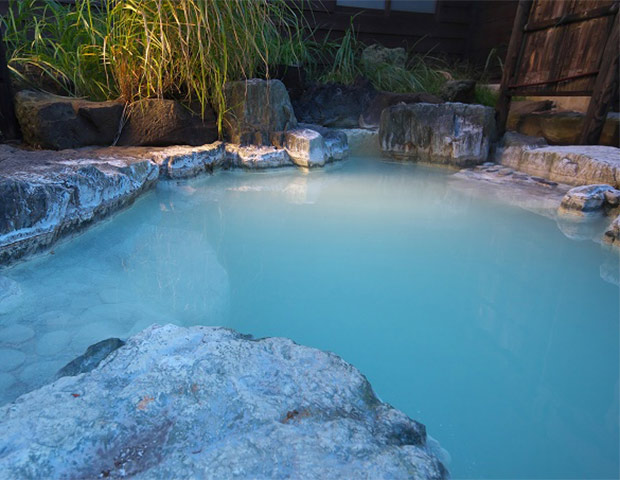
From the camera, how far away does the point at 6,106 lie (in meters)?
2.49

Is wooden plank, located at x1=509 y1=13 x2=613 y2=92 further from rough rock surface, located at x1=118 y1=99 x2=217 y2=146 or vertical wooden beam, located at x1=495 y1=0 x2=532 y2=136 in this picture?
rough rock surface, located at x1=118 y1=99 x2=217 y2=146

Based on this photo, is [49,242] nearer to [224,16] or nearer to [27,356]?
[27,356]

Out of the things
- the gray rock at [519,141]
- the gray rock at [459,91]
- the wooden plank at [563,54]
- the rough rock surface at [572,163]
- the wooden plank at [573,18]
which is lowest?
the rough rock surface at [572,163]

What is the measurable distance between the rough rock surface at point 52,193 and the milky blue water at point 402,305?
8 cm

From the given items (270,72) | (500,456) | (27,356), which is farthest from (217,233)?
(270,72)

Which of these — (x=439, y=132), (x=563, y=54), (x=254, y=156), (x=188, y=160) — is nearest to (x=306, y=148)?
(x=254, y=156)

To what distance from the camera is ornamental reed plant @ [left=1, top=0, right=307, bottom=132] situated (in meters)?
2.63

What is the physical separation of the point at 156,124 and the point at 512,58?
3.31 metres

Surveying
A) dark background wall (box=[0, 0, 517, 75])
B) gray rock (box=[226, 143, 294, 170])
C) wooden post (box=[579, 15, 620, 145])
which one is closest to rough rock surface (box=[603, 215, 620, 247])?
wooden post (box=[579, 15, 620, 145])

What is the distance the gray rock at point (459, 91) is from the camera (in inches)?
175

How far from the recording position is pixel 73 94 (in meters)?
3.08

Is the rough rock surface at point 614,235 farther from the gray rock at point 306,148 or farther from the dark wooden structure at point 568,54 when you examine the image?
the gray rock at point 306,148

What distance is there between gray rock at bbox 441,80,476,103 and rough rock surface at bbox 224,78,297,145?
2219mm

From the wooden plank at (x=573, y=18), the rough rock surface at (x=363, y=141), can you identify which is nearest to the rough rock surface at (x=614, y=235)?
the wooden plank at (x=573, y=18)
